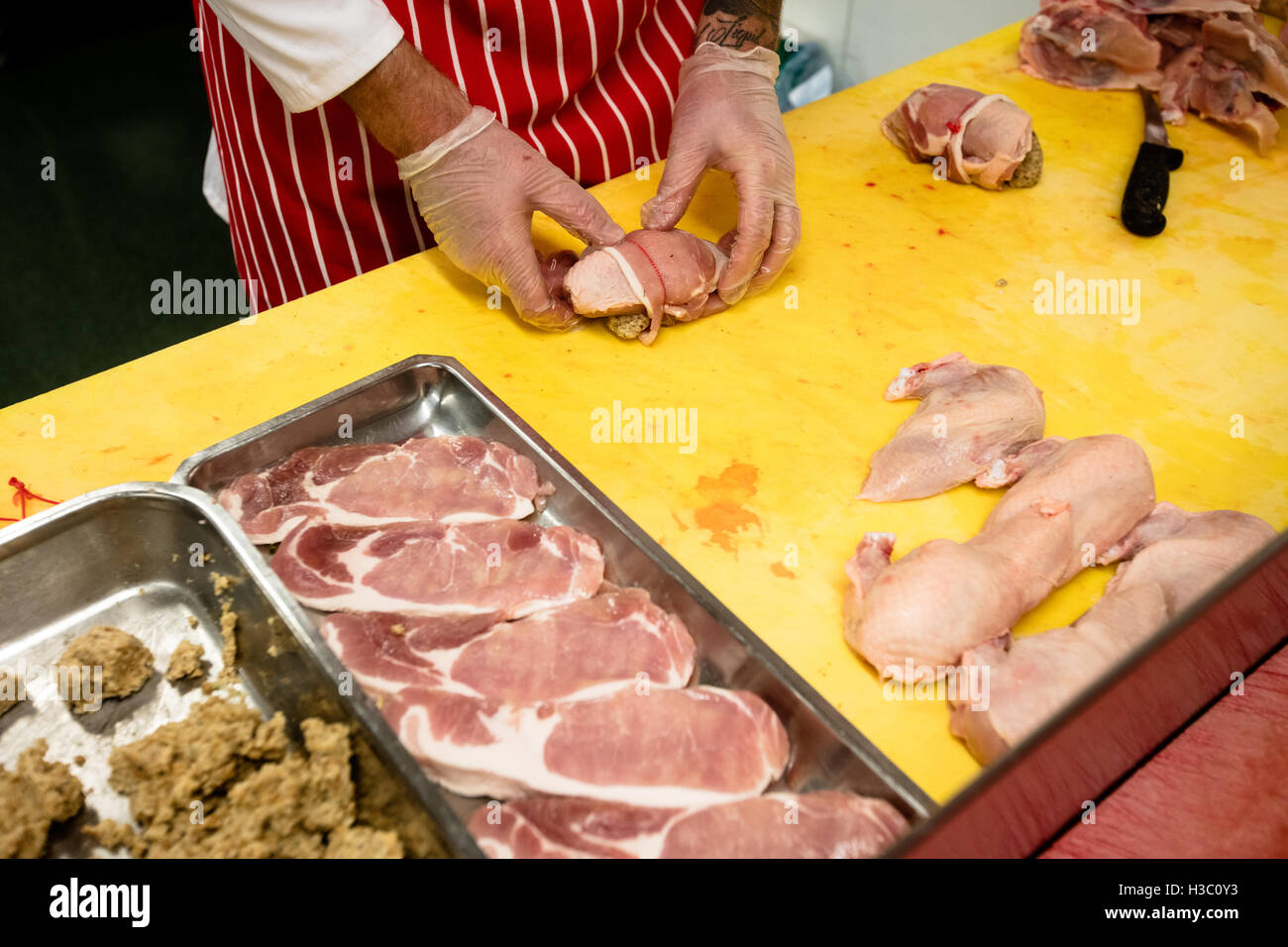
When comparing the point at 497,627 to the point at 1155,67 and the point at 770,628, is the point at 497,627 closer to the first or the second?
the point at 770,628

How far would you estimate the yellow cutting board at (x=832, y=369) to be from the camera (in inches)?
86.8

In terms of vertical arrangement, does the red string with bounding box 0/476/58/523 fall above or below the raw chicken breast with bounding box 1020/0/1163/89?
below

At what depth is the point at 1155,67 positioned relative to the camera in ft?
12.5

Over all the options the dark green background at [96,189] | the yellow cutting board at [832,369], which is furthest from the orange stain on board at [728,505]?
the dark green background at [96,189]

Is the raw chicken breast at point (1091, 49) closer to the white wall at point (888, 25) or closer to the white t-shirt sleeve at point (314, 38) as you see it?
the white wall at point (888, 25)

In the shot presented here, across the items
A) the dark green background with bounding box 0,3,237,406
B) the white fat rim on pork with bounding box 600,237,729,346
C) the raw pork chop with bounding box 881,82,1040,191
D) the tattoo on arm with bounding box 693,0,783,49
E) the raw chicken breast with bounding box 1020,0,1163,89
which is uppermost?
the tattoo on arm with bounding box 693,0,783,49

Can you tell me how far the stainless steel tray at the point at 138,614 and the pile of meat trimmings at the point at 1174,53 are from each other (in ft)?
12.0

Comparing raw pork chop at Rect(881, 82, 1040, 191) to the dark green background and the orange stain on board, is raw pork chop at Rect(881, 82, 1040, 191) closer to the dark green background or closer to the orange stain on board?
the orange stain on board

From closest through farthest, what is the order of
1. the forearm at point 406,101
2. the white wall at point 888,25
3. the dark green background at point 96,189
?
the forearm at point 406,101
the dark green background at point 96,189
the white wall at point 888,25

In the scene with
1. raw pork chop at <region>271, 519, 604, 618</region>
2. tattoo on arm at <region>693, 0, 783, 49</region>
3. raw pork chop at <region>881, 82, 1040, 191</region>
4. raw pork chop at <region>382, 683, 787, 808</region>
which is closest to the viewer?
raw pork chop at <region>382, 683, 787, 808</region>

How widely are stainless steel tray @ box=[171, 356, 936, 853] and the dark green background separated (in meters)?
3.56

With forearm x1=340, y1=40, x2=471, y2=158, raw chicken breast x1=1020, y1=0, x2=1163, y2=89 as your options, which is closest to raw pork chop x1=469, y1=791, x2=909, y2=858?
forearm x1=340, y1=40, x2=471, y2=158

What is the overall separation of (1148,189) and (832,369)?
4.81ft

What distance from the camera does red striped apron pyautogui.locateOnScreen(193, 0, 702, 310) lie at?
2.79 m
